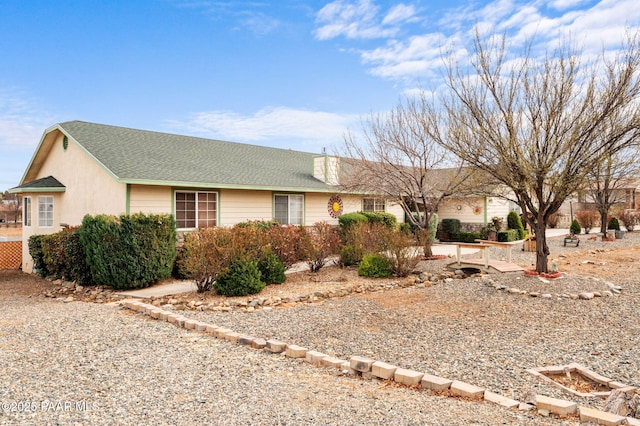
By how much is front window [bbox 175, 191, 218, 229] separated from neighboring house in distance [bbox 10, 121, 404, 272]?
3cm

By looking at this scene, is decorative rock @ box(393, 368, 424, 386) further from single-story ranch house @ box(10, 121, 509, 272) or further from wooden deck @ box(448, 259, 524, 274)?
single-story ranch house @ box(10, 121, 509, 272)

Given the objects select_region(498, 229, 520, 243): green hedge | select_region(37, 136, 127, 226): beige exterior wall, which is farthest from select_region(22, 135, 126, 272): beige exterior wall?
select_region(498, 229, 520, 243): green hedge

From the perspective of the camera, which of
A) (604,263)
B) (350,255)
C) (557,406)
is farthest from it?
(604,263)

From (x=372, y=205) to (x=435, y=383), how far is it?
16179mm

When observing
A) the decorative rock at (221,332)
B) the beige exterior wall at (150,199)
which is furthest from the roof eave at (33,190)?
the decorative rock at (221,332)

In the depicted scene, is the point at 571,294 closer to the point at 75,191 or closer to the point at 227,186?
the point at 227,186

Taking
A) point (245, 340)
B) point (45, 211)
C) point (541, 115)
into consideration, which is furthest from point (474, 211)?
point (245, 340)

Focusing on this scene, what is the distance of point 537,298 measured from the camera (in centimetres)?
814

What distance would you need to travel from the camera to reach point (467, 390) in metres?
3.89

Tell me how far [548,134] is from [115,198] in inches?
436

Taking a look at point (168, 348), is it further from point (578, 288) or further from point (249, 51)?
point (249, 51)

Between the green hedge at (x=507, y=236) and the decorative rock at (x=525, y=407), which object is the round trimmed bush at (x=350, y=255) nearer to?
the decorative rock at (x=525, y=407)

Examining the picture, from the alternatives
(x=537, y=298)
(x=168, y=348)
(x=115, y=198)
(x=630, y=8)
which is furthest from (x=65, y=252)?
(x=630, y=8)

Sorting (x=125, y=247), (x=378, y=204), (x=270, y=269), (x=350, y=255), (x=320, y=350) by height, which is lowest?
(x=320, y=350)
